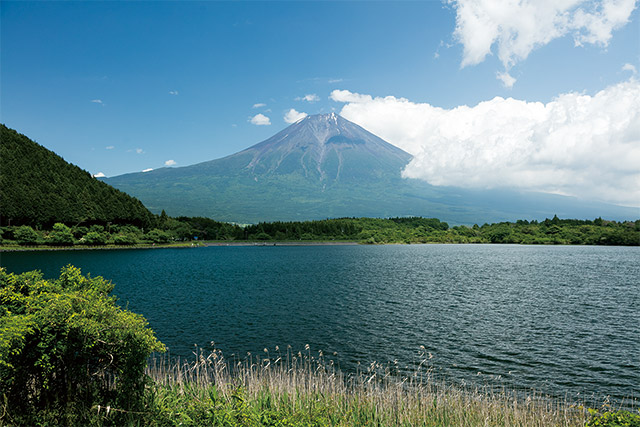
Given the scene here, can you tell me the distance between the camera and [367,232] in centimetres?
16438

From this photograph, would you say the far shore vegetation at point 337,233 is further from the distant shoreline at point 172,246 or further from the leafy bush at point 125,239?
the distant shoreline at point 172,246

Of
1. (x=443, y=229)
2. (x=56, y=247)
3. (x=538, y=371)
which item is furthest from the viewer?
(x=443, y=229)

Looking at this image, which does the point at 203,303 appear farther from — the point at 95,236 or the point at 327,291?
the point at 95,236

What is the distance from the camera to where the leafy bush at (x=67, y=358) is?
236 inches

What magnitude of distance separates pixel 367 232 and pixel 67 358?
16002 centimetres

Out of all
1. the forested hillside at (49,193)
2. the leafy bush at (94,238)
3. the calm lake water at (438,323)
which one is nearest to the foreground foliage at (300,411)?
the calm lake water at (438,323)

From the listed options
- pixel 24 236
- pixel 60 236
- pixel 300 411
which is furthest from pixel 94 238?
pixel 300 411

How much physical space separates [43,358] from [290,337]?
14396 mm

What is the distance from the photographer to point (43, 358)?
6020mm

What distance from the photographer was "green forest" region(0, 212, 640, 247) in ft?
365

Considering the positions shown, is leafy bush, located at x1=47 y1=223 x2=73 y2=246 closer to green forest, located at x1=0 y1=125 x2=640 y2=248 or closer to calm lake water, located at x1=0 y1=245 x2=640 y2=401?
green forest, located at x1=0 y1=125 x2=640 y2=248

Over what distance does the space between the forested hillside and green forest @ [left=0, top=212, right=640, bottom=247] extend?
391 centimetres

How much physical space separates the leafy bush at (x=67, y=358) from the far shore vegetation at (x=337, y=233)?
97.0 m

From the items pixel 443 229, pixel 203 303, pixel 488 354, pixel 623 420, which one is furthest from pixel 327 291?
pixel 443 229
